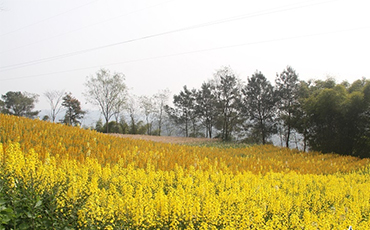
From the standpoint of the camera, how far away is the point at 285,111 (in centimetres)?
2414

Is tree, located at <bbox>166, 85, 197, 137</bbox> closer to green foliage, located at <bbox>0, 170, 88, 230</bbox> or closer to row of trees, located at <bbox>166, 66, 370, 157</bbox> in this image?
row of trees, located at <bbox>166, 66, 370, 157</bbox>

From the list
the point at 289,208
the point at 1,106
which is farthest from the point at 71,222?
the point at 1,106

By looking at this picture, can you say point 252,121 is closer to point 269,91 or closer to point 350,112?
point 269,91

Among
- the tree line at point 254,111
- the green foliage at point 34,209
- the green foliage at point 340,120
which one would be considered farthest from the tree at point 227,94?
the green foliage at point 34,209

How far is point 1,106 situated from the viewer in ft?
112

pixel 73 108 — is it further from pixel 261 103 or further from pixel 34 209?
pixel 34 209

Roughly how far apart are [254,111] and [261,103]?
1.05 meters

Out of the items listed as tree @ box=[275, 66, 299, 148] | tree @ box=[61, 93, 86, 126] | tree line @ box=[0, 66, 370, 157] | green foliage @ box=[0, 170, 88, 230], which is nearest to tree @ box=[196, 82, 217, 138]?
tree line @ box=[0, 66, 370, 157]

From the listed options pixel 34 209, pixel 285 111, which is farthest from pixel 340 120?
pixel 34 209

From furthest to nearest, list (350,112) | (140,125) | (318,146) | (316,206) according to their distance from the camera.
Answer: (140,125), (318,146), (350,112), (316,206)

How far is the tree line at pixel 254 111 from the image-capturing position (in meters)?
14.0

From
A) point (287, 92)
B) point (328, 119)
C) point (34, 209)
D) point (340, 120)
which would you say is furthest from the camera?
point (287, 92)

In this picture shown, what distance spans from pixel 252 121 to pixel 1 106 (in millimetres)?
32397

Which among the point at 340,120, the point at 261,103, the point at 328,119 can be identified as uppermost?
the point at 261,103
